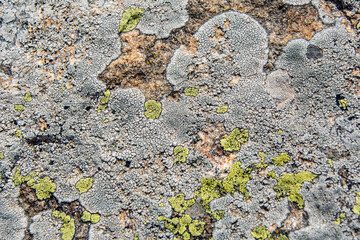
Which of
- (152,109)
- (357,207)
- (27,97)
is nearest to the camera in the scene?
(357,207)

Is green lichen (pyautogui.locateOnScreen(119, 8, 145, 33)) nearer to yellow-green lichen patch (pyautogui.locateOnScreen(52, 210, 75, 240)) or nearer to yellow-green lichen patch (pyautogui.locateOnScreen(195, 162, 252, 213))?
yellow-green lichen patch (pyautogui.locateOnScreen(195, 162, 252, 213))

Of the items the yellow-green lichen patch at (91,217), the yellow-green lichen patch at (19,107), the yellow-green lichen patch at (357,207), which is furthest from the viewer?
the yellow-green lichen patch at (19,107)

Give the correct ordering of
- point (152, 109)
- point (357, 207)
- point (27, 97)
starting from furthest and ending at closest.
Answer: point (27, 97) → point (152, 109) → point (357, 207)

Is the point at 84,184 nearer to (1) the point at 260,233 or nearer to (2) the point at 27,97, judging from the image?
(2) the point at 27,97

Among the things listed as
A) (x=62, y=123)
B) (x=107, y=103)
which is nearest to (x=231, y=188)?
(x=107, y=103)

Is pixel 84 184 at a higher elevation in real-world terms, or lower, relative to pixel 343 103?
lower

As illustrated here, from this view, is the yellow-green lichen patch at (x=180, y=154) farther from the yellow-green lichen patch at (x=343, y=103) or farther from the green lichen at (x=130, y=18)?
the yellow-green lichen patch at (x=343, y=103)

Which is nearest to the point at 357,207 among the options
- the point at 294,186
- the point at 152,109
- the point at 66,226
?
the point at 294,186

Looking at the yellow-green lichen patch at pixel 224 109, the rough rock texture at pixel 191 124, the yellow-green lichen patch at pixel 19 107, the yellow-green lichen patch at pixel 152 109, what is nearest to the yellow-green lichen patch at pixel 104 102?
the rough rock texture at pixel 191 124

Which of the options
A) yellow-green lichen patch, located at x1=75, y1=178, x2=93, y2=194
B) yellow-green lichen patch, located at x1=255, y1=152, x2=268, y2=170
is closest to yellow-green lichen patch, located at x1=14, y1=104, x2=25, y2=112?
yellow-green lichen patch, located at x1=75, y1=178, x2=93, y2=194
